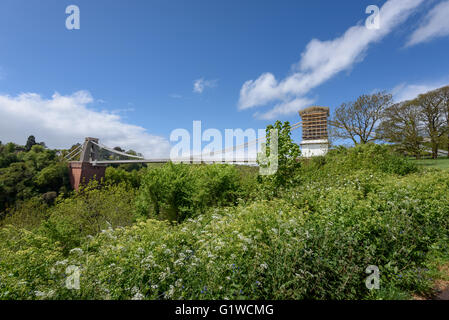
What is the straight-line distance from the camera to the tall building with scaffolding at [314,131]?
18.5 m

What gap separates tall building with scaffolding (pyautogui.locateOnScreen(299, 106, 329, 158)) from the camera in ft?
60.7

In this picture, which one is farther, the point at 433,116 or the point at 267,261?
the point at 433,116

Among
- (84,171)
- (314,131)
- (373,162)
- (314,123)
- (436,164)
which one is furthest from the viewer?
(84,171)

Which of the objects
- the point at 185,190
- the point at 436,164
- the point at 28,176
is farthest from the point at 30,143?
the point at 436,164

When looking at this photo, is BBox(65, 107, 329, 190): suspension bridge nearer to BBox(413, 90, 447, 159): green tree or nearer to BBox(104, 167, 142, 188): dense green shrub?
BBox(104, 167, 142, 188): dense green shrub

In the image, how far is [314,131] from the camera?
1981 cm

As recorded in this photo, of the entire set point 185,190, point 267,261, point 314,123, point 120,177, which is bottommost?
point 267,261

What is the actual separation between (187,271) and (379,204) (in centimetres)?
446

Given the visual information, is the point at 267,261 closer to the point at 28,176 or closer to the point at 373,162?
the point at 373,162

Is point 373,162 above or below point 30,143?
below

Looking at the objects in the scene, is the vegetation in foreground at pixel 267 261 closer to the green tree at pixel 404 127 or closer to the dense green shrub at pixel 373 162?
the dense green shrub at pixel 373 162

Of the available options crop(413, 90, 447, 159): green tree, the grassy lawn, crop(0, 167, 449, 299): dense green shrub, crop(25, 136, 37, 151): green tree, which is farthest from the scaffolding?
crop(25, 136, 37, 151): green tree

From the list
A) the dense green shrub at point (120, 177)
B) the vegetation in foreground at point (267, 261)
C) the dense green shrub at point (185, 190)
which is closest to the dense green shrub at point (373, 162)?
the vegetation in foreground at point (267, 261)
